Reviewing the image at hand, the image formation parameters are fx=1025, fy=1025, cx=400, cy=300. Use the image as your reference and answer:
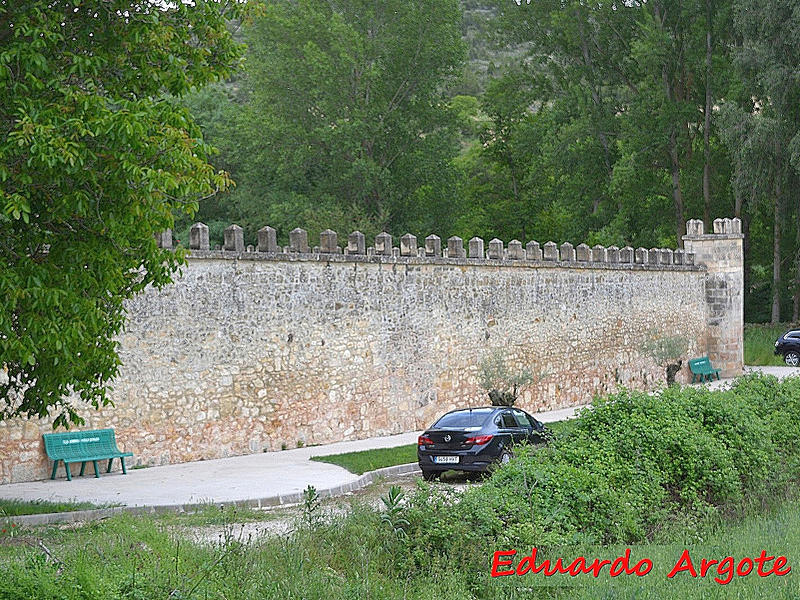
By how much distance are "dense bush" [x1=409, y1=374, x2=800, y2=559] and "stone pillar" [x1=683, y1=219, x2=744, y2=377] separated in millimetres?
19268

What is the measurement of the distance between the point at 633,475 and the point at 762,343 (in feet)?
104

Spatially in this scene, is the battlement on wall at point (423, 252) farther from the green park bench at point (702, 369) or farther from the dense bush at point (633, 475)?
the dense bush at point (633, 475)

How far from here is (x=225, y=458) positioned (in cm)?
1861

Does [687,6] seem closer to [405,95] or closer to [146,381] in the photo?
[405,95]

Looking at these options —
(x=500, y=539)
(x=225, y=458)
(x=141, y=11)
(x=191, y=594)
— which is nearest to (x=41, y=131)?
(x=141, y=11)

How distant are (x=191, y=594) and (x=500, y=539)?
308 centimetres

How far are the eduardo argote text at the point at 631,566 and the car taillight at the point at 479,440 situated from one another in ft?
22.1

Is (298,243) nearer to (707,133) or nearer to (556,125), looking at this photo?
(707,133)

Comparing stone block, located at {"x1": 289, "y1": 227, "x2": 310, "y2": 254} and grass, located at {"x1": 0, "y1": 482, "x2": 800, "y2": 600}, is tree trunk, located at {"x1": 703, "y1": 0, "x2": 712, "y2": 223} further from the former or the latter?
grass, located at {"x1": 0, "y1": 482, "x2": 800, "y2": 600}

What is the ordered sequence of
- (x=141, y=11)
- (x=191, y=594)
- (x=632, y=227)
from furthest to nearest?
1. (x=632, y=227)
2. (x=141, y=11)
3. (x=191, y=594)

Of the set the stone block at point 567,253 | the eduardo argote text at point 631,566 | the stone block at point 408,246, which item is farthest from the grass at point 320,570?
the stone block at point 567,253

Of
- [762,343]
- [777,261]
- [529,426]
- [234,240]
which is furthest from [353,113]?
[529,426]

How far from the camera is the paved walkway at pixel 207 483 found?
46.0 feet

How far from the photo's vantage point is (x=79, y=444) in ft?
53.7
